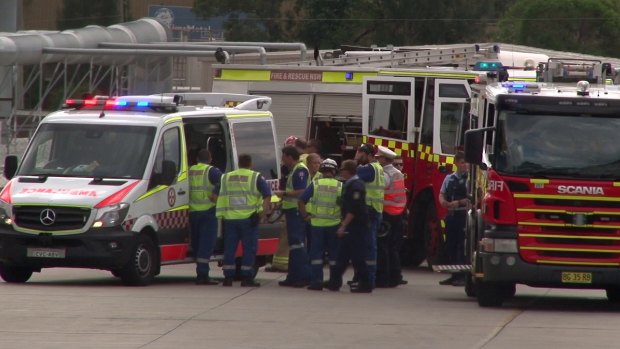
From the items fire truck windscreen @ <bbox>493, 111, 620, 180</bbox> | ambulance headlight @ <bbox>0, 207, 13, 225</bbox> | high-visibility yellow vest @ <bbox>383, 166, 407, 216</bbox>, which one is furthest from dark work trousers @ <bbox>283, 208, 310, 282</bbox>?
fire truck windscreen @ <bbox>493, 111, 620, 180</bbox>

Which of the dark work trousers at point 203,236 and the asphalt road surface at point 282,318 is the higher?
the dark work trousers at point 203,236

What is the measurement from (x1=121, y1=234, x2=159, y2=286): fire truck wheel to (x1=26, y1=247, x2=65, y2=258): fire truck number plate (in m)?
0.77

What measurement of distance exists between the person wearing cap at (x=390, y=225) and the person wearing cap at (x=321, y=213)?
83 cm

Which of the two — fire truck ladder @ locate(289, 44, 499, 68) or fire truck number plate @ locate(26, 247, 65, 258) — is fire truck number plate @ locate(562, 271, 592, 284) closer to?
fire truck number plate @ locate(26, 247, 65, 258)

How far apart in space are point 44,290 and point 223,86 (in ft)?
24.8

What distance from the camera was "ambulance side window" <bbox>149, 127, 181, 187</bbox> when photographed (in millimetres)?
16641

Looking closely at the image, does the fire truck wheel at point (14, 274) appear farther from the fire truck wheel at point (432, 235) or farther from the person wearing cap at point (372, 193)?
the fire truck wheel at point (432, 235)

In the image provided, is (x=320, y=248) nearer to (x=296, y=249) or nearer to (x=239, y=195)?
(x=296, y=249)

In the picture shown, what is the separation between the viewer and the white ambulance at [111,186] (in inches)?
629

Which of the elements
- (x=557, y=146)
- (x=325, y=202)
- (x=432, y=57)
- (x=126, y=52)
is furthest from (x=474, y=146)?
(x=126, y=52)

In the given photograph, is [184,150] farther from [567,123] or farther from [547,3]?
[547,3]

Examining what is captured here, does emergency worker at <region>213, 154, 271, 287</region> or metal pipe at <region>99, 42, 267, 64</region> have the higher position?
metal pipe at <region>99, 42, 267, 64</region>

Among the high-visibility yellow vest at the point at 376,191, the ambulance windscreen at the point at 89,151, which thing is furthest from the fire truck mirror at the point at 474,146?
the ambulance windscreen at the point at 89,151

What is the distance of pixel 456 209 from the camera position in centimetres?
1758
